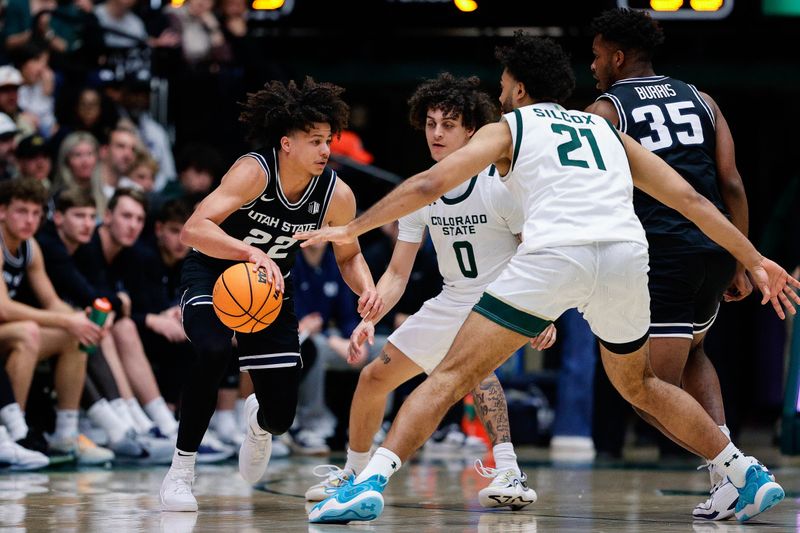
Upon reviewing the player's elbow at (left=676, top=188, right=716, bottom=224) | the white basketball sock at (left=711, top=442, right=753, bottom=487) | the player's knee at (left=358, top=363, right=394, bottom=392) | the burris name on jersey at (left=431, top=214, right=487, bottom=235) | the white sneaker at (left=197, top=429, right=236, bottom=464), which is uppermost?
the player's elbow at (left=676, top=188, right=716, bottom=224)

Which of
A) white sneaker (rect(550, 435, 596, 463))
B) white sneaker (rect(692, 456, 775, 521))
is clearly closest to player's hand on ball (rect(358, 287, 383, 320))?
white sneaker (rect(692, 456, 775, 521))

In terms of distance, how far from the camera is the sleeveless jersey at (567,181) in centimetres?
521

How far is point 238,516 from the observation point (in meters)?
5.80

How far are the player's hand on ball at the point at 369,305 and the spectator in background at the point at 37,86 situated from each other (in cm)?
619

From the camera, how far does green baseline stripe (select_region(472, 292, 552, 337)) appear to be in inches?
203

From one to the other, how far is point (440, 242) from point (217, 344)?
4.39ft

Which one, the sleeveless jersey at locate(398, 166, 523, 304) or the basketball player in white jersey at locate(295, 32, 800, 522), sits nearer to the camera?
the basketball player in white jersey at locate(295, 32, 800, 522)

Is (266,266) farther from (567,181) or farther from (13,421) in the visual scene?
(13,421)

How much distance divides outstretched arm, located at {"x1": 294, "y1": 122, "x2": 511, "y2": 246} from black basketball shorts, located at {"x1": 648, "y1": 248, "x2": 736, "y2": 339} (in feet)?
3.96

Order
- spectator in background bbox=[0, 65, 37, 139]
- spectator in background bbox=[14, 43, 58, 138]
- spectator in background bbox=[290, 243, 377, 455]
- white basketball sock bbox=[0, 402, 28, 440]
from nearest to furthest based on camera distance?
white basketball sock bbox=[0, 402, 28, 440] < spectator in background bbox=[290, 243, 377, 455] < spectator in background bbox=[0, 65, 37, 139] < spectator in background bbox=[14, 43, 58, 138]

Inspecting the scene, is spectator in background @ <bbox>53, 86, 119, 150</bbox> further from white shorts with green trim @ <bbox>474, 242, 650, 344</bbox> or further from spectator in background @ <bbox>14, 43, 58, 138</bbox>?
white shorts with green trim @ <bbox>474, 242, 650, 344</bbox>

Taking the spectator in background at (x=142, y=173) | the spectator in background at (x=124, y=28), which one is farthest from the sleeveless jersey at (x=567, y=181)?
the spectator in background at (x=124, y=28)

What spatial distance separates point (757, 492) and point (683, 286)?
102 centimetres

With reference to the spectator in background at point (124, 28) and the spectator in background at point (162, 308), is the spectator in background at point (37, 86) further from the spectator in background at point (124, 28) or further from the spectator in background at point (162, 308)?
the spectator in background at point (162, 308)
